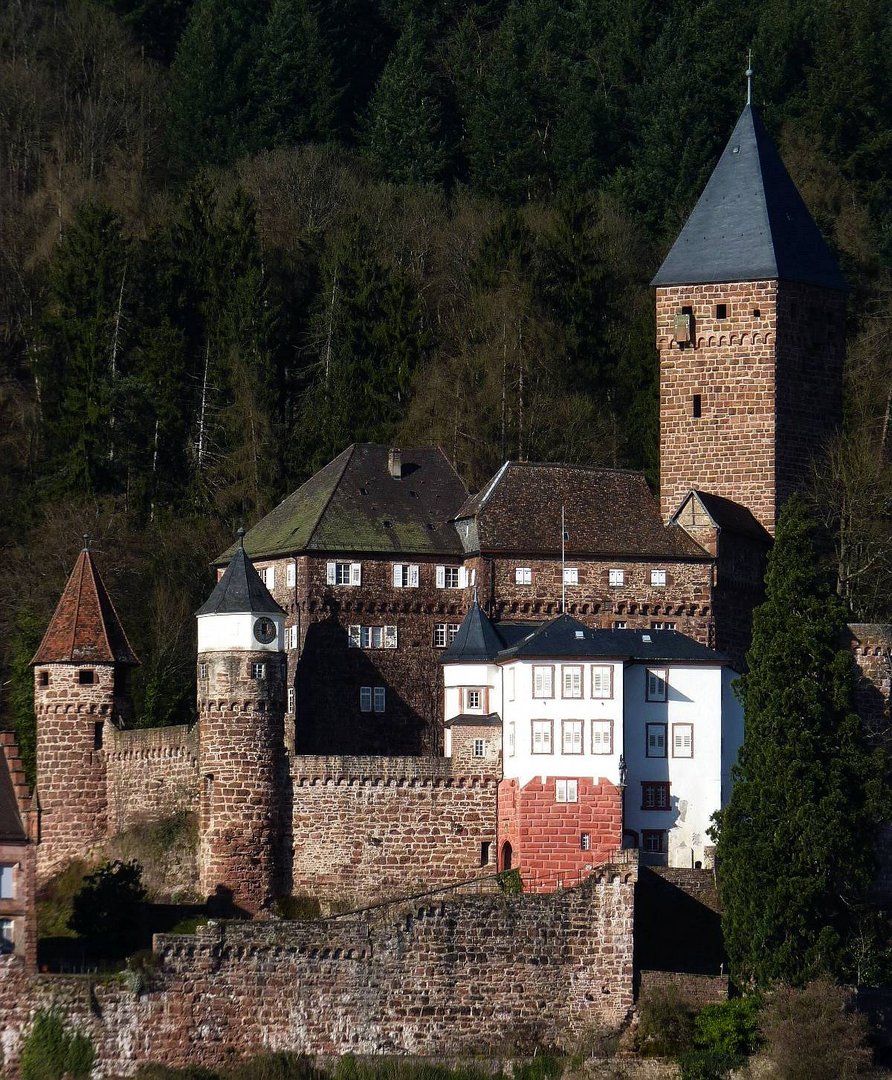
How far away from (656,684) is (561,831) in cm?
411

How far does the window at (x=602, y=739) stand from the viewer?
69.8 metres

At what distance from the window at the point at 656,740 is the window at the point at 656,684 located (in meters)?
0.64

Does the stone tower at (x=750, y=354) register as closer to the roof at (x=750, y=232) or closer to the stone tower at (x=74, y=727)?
the roof at (x=750, y=232)

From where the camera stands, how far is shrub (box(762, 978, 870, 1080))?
64312 millimetres

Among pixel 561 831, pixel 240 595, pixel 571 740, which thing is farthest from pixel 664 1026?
pixel 240 595

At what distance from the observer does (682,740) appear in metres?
71.3

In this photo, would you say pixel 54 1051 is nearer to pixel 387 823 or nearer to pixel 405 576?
pixel 387 823

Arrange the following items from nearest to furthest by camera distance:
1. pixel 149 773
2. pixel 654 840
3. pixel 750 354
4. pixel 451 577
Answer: pixel 654 840, pixel 149 773, pixel 451 577, pixel 750 354

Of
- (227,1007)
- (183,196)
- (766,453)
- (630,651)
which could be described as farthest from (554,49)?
(227,1007)

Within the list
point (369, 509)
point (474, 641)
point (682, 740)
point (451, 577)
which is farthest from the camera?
point (369, 509)

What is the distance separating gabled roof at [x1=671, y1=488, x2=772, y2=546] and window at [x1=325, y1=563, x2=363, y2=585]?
7287 millimetres

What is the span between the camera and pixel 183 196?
9588 centimetres

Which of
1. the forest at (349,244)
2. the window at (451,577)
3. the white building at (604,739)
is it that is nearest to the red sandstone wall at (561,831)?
the white building at (604,739)

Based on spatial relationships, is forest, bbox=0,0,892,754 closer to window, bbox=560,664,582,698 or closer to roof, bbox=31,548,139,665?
roof, bbox=31,548,139,665
